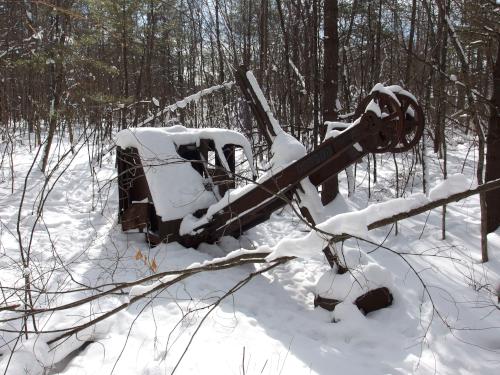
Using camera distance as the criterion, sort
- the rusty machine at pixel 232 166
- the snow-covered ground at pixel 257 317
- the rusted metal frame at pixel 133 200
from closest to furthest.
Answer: the snow-covered ground at pixel 257 317, the rusty machine at pixel 232 166, the rusted metal frame at pixel 133 200

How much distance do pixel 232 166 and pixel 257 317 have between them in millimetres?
2592

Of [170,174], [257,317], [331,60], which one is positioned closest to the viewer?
[257,317]

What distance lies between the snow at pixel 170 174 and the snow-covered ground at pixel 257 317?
1.74ft

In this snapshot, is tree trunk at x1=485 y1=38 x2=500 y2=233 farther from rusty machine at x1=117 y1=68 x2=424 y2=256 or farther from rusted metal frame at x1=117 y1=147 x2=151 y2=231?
rusted metal frame at x1=117 y1=147 x2=151 y2=231

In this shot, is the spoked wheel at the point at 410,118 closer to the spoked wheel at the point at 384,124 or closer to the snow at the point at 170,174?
the spoked wheel at the point at 384,124

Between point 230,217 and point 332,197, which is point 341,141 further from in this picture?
point 332,197

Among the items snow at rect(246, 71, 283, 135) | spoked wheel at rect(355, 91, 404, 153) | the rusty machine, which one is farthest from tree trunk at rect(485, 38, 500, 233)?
snow at rect(246, 71, 283, 135)

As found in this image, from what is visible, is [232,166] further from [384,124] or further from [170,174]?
[384,124]

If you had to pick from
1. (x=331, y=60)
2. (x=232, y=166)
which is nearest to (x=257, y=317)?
(x=232, y=166)

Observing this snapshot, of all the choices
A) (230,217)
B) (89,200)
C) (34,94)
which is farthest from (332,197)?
(34,94)

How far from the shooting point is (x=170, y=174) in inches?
197

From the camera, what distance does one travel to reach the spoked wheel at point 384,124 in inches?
121

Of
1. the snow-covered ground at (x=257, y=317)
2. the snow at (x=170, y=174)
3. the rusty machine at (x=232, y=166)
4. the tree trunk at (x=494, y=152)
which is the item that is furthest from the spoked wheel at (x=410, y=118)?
the snow at (x=170, y=174)

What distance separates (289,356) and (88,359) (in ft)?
4.76
